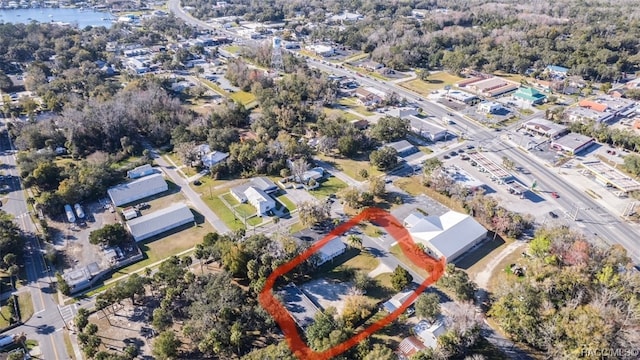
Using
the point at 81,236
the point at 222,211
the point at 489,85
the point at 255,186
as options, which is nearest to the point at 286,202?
the point at 255,186

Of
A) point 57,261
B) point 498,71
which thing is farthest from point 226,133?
point 498,71

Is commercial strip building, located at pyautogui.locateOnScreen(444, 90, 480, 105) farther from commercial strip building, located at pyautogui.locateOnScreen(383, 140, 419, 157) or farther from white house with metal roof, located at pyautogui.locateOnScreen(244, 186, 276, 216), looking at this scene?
white house with metal roof, located at pyautogui.locateOnScreen(244, 186, 276, 216)

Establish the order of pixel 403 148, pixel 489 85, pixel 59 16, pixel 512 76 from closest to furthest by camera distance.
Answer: pixel 403 148 → pixel 489 85 → pixel 512 76 → pixel 59 16

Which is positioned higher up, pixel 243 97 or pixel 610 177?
pixel 610 177

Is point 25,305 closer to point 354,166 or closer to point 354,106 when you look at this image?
point 354,166

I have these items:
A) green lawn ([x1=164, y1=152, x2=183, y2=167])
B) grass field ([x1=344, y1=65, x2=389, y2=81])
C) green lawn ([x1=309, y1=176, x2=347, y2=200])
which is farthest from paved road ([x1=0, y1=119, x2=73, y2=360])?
grass field ([x1=344, y1=65, x2=389, y2=81])

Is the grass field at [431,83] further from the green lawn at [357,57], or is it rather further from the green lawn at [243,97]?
the green lawn at [243,97]

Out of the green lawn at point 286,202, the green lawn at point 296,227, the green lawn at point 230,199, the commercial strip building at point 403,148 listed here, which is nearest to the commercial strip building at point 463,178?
the commercial strip building at point 403,148

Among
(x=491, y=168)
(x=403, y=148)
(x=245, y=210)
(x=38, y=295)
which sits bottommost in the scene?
(x=38, y=295)
